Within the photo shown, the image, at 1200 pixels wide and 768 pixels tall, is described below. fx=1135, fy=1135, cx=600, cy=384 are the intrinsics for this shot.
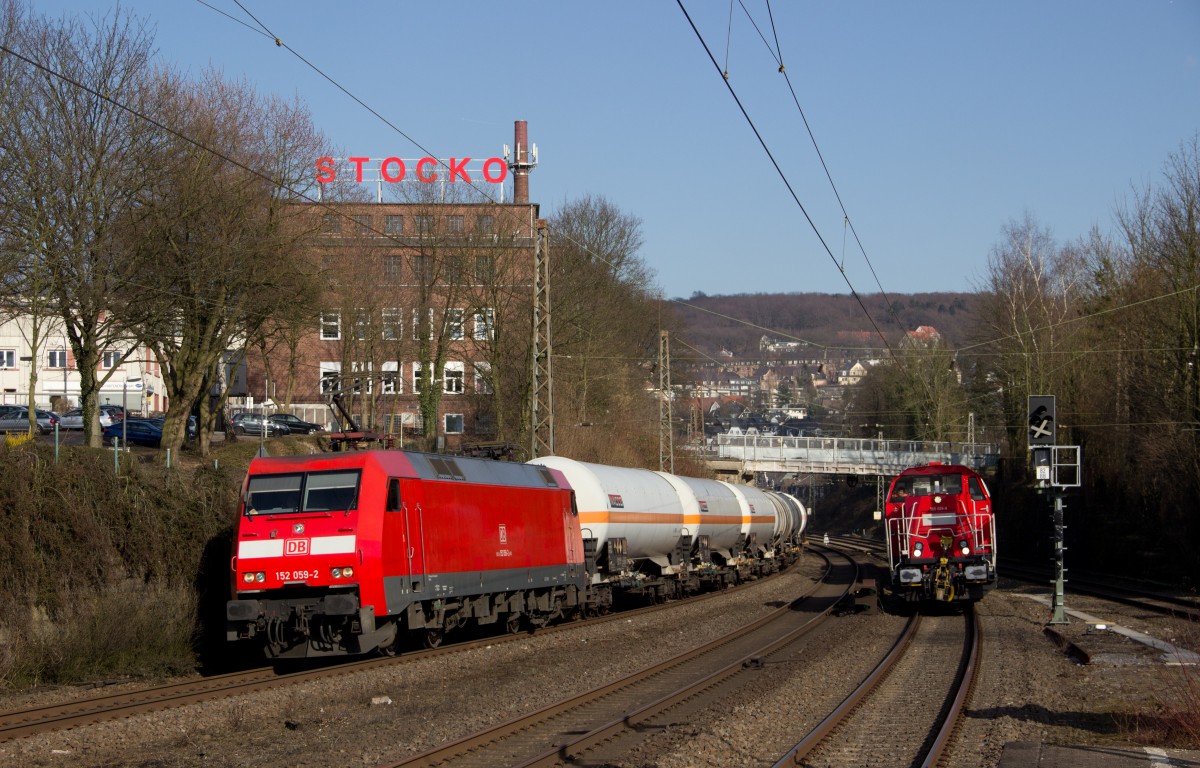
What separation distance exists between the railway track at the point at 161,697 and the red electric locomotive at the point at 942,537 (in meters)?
10.2

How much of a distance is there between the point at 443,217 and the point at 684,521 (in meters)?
23.2

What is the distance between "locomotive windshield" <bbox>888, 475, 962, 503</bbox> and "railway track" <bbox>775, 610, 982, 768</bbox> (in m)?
4.97

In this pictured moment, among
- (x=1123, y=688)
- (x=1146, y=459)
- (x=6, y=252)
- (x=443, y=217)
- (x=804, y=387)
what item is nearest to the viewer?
(x=1123, y=688)

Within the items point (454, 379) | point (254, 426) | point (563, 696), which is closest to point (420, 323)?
point (454, 379)

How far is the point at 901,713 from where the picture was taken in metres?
13.1

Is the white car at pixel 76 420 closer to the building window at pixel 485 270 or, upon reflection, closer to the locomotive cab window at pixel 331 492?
the building window at pixel 485 270

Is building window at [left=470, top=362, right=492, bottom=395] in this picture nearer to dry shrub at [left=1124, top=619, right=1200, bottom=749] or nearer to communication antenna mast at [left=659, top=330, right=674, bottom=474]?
communication antenna mast at [left=659, top=330, right=674, bottom=474]

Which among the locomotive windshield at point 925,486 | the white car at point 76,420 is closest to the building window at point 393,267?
the white car at point 76,420

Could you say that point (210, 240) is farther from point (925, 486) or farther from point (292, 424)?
point (292, 424)

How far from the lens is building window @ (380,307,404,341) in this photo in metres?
48.0

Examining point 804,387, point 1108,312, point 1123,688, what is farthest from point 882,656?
point 804,387

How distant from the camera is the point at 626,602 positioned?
31500 mm

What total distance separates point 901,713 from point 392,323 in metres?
37.7

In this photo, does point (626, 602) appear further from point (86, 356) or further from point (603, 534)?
point (86, 356)
